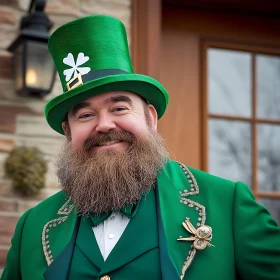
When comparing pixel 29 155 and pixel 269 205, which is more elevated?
pixel 29 155

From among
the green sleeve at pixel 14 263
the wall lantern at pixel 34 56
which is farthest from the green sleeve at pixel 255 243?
the wall lantern at pixel 34 56

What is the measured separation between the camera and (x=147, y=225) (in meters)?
3.70

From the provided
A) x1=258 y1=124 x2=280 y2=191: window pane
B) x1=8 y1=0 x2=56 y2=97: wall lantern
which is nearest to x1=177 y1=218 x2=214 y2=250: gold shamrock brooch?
x1=8 y1=0 x2=56 y2=97: wall lantern

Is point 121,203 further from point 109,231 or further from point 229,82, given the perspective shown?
point 229,82

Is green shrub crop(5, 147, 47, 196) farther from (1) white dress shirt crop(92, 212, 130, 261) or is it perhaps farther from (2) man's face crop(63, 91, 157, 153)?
(1) white dress shirt crop(92, 212, 130, 261)

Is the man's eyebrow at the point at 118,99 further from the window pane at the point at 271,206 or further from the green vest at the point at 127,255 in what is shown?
the window pane at the point at 271,206

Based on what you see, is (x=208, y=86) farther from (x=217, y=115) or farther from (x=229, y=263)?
(x=229, y=263)

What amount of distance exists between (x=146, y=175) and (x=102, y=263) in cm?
44

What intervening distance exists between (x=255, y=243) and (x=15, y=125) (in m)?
1.80

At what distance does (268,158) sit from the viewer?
5461mm

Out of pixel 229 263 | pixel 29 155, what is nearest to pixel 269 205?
pixel 29 155

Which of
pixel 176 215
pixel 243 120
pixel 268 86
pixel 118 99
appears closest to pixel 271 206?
pixel 243 120

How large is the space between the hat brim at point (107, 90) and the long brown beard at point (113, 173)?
0.53 ft

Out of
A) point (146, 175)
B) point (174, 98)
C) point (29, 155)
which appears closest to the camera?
point (146, 175)
